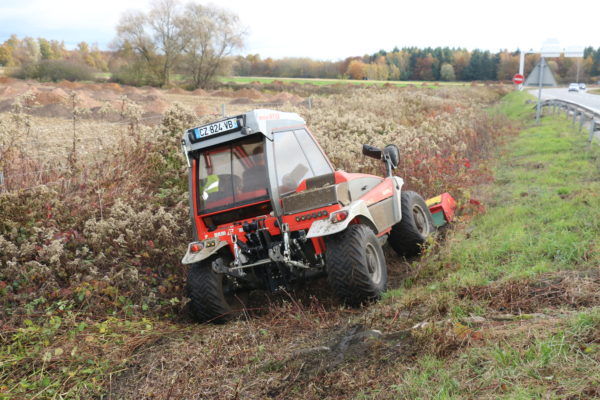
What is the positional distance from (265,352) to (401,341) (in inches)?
47.2

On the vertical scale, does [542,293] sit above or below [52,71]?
below

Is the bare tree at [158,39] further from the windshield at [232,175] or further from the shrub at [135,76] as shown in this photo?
Answer: the windshield at [232,175]

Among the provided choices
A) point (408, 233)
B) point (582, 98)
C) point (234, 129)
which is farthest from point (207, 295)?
point (582, 98)

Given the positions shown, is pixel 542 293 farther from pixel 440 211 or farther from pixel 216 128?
pixel 440 211

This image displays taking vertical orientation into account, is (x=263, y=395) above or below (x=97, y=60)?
below

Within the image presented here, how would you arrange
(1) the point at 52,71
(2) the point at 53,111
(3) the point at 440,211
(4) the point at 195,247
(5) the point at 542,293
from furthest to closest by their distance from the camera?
1. (1) the point at 52,71
2. (2) the point at 53,111
3. (3) the point at 440,211
4. (4) the point at 195,247
5. (5) the point at 542,293

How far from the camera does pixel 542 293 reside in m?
4.86

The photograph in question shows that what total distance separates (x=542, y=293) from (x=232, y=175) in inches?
130

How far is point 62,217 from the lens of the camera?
744cm

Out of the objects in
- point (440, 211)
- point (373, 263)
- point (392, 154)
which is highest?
point (392, 154)

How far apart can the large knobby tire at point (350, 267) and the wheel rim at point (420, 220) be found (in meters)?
2.40

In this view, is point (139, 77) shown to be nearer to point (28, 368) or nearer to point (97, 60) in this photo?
point (97, 60)

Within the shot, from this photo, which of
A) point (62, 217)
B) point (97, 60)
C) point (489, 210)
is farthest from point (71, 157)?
point (97, 60)

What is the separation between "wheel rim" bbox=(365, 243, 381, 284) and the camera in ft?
19.3
